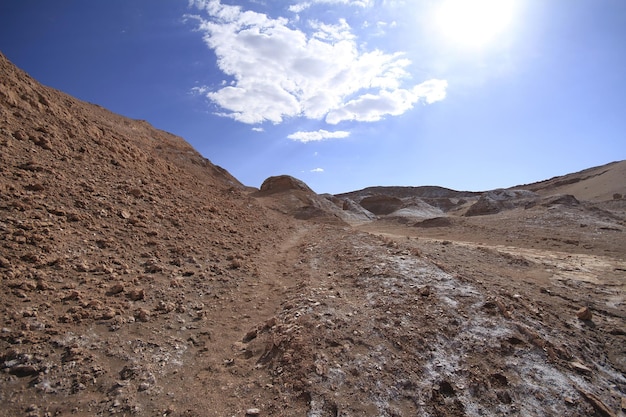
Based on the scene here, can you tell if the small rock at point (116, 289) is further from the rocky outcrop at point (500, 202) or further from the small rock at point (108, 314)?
the rocky outcrop at point (500, 202)

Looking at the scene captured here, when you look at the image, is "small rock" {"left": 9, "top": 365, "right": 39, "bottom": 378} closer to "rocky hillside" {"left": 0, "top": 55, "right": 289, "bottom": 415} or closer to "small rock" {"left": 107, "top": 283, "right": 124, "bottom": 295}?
"rocky hillside" {"left": 0, "top": 55, "right": 289, "bottom": 415}

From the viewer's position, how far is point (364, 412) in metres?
3.80

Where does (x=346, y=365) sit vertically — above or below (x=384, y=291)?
below

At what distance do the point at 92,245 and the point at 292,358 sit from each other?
4.51 metres

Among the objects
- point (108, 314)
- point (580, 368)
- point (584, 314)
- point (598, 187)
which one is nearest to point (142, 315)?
point (108, 314)

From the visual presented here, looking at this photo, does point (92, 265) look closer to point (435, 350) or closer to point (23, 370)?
point (23, 370)

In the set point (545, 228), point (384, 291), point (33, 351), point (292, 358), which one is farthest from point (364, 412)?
point (545, 228)

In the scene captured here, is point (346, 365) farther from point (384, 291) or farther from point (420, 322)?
point (384, 291)

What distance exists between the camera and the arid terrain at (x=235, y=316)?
3.93 meters

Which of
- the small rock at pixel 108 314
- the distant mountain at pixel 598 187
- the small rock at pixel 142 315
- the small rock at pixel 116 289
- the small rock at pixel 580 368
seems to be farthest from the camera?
the distant mountain at pixel 598 187

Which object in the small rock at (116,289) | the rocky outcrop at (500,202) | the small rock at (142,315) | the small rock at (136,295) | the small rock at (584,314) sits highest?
the rocky outcrop at (500,202)

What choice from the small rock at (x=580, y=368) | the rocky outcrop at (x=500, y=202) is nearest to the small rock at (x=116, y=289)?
the small rock at (x=580, y=368)

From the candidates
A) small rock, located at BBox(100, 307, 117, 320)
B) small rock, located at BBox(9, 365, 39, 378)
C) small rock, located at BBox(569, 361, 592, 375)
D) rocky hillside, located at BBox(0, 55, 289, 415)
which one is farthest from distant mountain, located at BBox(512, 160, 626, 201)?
small rock, located at BBox(9, 365, 39, 378)

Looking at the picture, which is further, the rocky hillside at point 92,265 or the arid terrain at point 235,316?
the arid terrain at point 235,316
